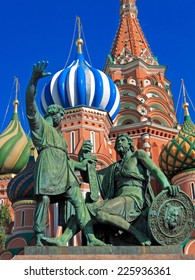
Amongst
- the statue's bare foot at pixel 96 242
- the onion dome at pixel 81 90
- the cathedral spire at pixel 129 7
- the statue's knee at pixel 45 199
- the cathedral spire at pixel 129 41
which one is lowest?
the statue's bare foot at pixel 96 242

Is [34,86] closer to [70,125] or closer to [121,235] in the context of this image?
[121,235]

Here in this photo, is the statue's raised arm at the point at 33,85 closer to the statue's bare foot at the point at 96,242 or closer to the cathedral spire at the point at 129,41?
the statue's bare foot at the point at 96,242

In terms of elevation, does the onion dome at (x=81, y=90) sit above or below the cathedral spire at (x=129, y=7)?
below

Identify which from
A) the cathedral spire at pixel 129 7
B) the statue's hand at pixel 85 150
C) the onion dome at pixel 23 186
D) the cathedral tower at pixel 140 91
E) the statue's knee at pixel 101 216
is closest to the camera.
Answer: the statue's knee at pixel 101 216

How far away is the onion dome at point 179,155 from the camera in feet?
64.4

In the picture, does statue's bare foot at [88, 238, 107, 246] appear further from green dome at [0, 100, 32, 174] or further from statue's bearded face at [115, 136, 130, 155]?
green dome at [0, 100, 32, 174]

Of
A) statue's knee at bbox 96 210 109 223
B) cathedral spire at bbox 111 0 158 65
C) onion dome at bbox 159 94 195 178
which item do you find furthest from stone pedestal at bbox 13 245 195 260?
cathedral spire at bbox 111 0 158 65

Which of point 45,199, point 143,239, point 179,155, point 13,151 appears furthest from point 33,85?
point 13,151

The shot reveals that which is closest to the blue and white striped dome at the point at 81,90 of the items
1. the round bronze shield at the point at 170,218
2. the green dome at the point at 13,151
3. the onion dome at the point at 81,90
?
the onion dome at the point at 81,90

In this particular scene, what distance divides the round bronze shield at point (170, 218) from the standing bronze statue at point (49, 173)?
26.0 inches

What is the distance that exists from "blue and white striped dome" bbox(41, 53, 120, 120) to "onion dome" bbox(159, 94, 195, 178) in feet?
12.4

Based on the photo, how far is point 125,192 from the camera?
17.4ft

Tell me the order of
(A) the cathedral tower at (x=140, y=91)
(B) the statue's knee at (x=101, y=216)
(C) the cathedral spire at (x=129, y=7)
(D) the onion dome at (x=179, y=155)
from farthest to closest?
1. (C) the cathedral spire at (x=129, y=7)
2. (A) the cathedral tower at (x=140, y=91)
3. (D) the onion dome at (x=179, y=155)
4. (B) the statue's knee at (x=101, y=216)

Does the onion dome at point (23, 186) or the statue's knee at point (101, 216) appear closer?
the statue's knee at point (101, 216)
